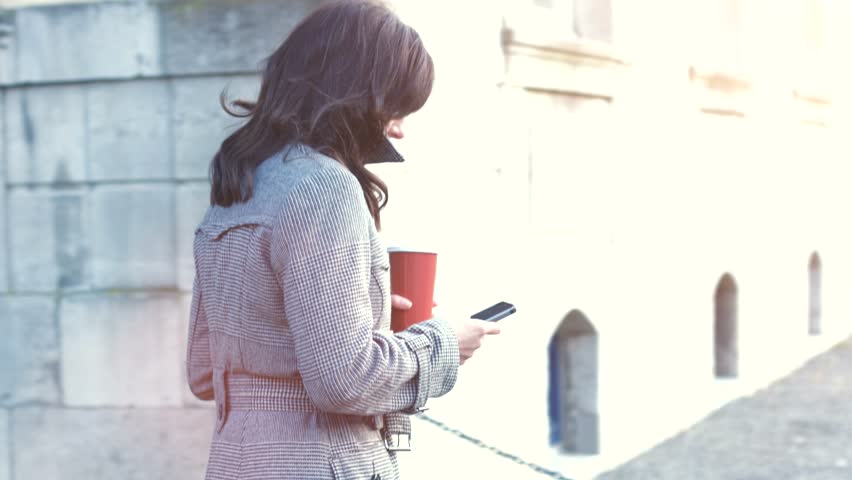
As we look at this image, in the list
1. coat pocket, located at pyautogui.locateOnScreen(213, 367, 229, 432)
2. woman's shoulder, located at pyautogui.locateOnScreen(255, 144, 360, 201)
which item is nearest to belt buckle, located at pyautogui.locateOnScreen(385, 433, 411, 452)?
coat pocket, located at pyautogui.locateOnScreen(213, 367, 229, 432)

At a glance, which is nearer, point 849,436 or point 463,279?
point 463,279

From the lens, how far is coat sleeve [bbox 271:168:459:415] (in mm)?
1926

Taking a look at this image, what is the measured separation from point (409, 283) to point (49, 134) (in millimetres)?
2713

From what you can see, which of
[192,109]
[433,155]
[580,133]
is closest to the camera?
[192,109]

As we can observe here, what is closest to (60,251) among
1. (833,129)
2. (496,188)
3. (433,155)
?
(433,155)

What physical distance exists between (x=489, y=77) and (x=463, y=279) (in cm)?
89

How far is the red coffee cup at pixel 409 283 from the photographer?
7.29 feet

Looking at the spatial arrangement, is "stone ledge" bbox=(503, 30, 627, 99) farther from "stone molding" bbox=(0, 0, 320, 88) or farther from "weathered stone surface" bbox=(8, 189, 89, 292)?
"weathered stone surface" bbox=(8, 189, 89, 292)

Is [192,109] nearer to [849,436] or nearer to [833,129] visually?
[849,436]

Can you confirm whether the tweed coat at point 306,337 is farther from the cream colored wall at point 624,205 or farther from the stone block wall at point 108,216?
the cream colored wall at point 624,205

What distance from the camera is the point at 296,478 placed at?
2.02m

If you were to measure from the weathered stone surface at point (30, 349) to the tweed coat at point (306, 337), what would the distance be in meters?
2.54

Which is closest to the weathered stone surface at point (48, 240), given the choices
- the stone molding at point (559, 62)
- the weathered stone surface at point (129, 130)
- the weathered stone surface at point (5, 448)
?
the weathered stone surface at point (129, 130)

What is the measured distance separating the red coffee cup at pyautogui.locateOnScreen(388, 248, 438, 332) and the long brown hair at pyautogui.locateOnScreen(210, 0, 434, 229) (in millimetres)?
192
